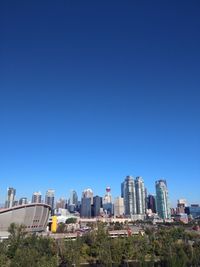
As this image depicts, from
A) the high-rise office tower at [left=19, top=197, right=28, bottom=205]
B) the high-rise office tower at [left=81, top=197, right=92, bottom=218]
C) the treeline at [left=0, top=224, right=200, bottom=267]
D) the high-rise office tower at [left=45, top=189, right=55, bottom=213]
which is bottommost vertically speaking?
the treeline at [left=0, top=224, right=200, bottom=267]

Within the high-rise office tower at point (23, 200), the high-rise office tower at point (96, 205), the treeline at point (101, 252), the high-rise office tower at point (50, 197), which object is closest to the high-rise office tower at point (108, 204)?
the high-rise office tower at point (96, 205)

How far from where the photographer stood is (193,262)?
2719 centimetres

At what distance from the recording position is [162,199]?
11538 cm

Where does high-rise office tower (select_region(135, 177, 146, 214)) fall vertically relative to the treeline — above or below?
above

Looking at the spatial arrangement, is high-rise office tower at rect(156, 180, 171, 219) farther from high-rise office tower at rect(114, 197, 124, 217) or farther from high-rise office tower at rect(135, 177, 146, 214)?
high-rise office tower at rect(114, 197, 124, 217)

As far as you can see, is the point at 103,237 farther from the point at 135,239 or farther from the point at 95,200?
the point at 95,200

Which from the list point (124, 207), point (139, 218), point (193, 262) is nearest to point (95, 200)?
point (124, 207)

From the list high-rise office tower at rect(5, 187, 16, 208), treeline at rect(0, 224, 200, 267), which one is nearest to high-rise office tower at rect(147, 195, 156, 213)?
high-rise office tower at rect(5, 187, 16, 208)

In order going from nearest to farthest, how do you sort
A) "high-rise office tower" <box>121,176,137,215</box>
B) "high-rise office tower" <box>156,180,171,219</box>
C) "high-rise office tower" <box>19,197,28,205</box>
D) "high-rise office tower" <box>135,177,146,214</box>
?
"high-rise office tower" <box>156,180,171,219</box>
"high-rise office tower" <box>121,176,137,215</box>
"high-rise office tower" <box>135,177,146,214</box>
"high-rise office tower" <box>19,197,28,205</box>

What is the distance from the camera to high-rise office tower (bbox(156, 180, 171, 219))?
113375 mm

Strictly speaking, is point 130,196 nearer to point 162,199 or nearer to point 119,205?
point 162,199

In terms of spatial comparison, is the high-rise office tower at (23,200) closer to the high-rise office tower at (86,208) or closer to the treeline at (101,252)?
the high-rise office tower at (86,208)

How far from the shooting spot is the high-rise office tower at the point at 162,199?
11338 centimetres

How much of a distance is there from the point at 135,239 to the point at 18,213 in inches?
1106
